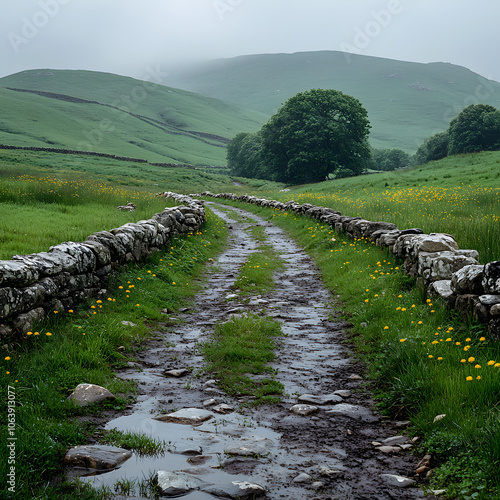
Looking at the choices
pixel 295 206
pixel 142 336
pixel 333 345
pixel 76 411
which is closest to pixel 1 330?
pixel 76 411

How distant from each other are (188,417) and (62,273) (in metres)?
3.91

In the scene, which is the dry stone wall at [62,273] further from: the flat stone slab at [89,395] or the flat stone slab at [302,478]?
the flat stone slab at [302,478]

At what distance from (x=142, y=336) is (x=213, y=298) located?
3138mm

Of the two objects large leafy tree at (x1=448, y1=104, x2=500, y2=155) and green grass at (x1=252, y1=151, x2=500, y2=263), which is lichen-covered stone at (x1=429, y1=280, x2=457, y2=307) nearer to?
green grass at (x1=252, y1=151, x2=500, y2=263)

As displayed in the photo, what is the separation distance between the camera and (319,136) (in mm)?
61188

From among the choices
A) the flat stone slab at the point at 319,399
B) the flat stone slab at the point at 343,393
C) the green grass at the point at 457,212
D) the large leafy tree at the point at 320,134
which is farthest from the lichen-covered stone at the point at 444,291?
the large leafy tree at the point at 320,134

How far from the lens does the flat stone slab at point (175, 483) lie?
3.54 metres

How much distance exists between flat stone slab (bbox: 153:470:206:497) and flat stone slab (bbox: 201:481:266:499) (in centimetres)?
10

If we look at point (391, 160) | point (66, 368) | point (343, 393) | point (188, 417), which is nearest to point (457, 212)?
point (343, 393)

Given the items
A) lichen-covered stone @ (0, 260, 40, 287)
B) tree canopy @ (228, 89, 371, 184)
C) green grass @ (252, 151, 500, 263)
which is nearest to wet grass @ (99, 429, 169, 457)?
lichen-covered stone @ (0, 260, 40, 287)

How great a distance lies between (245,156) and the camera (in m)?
97.2

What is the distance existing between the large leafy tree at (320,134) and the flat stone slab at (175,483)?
2360 inches

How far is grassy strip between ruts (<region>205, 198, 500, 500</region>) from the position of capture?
3.65m

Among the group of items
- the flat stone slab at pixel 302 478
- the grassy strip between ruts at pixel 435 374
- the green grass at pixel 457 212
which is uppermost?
the green grass at pixel 457 212
